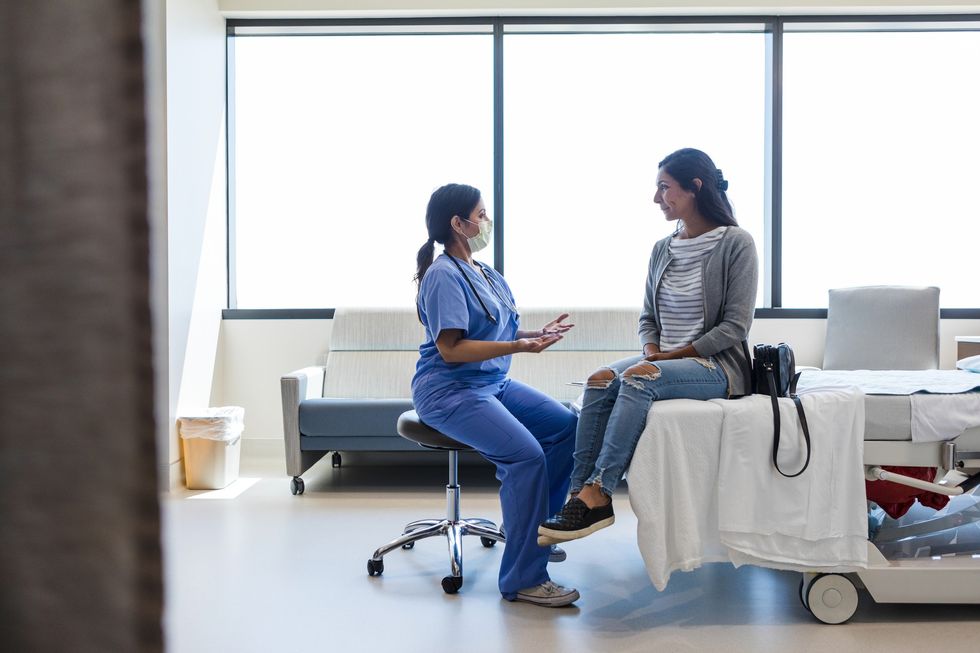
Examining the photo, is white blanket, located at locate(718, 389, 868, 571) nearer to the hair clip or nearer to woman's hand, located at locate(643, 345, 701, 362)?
woman's hand, located at locate(643, 345, 701, 362)

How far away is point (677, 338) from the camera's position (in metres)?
2.58

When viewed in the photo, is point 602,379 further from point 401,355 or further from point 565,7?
point 565,7

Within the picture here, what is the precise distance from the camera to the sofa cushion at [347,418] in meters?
3.97

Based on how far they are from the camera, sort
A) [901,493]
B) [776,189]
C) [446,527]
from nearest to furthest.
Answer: [901,493] < [446,527] < [776,189]

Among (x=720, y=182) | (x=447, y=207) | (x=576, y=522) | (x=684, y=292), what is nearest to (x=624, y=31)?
(x=720, y=182)

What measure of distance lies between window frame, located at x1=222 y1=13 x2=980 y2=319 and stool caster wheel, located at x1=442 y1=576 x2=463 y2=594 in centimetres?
268

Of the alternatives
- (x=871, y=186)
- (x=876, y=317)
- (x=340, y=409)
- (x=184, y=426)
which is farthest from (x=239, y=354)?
(x=871, y=186)

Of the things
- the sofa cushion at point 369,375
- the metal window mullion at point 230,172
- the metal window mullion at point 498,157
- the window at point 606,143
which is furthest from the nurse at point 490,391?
the metal window mullion at point 230,172

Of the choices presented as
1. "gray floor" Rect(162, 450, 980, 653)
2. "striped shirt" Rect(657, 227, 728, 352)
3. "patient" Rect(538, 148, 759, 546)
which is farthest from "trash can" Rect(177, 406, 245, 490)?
"striped shirt" Rect(657, 227, 728, 352)

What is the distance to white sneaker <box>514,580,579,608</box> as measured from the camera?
2.36 m

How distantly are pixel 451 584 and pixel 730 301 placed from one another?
1.23 m

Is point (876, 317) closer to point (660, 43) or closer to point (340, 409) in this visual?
point (660, 43)

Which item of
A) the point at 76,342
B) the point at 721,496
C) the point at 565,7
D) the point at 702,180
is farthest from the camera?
the point at 565,7

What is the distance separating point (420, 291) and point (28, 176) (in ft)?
8.16
